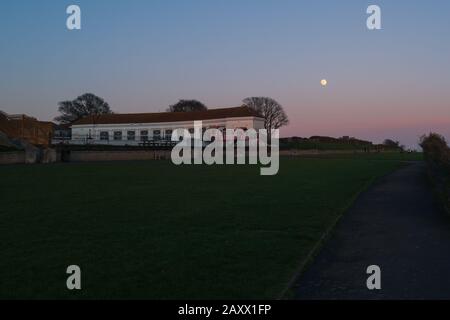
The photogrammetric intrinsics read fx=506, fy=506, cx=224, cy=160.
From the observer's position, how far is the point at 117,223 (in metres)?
11.5

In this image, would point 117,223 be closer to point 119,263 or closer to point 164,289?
point 119,263

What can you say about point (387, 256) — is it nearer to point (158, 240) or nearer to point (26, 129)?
point (158, 240)

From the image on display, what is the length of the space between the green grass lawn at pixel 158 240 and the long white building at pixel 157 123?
7494 centimetres

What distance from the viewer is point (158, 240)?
9.56m

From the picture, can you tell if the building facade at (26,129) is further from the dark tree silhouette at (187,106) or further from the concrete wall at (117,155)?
the dark tree silhouette at (187,106)

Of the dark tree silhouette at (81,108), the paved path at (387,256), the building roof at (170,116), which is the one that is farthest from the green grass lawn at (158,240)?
the dark tree silhouette at (81,108)

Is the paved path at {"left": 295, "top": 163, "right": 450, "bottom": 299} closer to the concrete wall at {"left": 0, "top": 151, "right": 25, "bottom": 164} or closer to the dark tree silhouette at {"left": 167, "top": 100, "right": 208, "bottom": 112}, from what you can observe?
the concrete wall at {"left": 0, "top": 151, "right": 25, "bottom": 164}

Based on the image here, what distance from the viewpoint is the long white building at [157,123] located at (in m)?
93.1

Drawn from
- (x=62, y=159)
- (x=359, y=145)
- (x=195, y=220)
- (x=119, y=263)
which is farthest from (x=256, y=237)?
(x=359, y=145)

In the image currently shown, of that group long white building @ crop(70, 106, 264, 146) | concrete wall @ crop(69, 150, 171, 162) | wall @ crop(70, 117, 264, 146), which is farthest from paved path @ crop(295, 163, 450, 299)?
long white building @ crop(70, 106, 264, 146)

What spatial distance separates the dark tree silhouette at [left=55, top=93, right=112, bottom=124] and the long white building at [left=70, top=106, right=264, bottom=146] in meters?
18.2

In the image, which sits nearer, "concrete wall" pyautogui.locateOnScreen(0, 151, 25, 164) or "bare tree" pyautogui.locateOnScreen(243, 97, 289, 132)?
"concrete wall" pyautogui.locateOnScreen(0, 151, 25, 164)

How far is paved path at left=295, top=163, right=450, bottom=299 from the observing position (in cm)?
666

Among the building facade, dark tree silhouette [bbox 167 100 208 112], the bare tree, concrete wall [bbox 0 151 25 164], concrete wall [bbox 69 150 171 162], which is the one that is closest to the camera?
concrete wall [bbox 0 151 25 164]
